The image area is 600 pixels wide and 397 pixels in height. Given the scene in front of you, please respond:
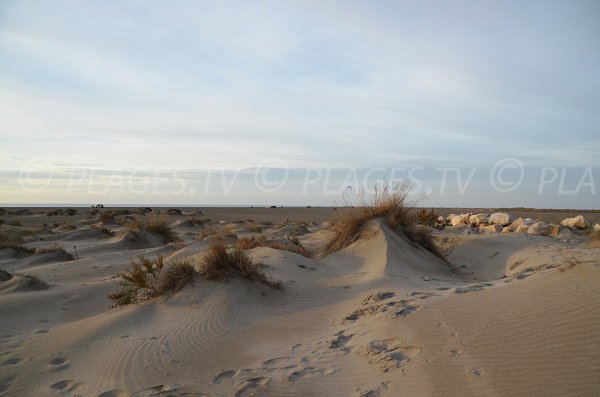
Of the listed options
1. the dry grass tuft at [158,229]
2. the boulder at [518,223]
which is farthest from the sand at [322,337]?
the dry grass tuft at [158,229]

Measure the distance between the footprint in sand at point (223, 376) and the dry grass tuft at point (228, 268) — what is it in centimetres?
202

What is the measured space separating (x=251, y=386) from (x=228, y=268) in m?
2.53

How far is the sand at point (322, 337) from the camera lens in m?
2.82

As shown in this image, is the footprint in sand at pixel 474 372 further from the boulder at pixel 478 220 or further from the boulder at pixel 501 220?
the boulder at pixel 478 220

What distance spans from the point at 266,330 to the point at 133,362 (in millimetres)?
1261

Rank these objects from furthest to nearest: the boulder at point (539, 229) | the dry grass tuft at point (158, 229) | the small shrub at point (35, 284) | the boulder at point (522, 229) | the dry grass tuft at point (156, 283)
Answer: the dry grass tuft at point (158, 229), the boulder at point (522, 229), the boulder at point (539, 229), the small shrub at point (35, 284), the dry grass tuft at point (156, 283)

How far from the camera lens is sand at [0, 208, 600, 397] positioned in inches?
111

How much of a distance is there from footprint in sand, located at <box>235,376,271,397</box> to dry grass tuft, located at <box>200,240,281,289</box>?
90.6 inches

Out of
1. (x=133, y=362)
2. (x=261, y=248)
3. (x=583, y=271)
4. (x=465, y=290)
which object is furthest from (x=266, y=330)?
(x=261, y=248)

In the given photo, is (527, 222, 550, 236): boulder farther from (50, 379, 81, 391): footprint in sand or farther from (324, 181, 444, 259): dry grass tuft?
(50, 379, 81, 391): footprint in sand

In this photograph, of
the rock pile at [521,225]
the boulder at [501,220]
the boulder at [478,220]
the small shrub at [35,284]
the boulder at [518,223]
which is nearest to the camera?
the small shrub at [35,284]

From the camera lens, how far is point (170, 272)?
225 inches

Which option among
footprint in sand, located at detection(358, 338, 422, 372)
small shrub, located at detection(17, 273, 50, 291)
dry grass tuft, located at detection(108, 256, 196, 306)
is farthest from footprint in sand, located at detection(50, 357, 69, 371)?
small shrub, located at detection(17, 273, 50, 291)

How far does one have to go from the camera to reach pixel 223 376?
336cm
